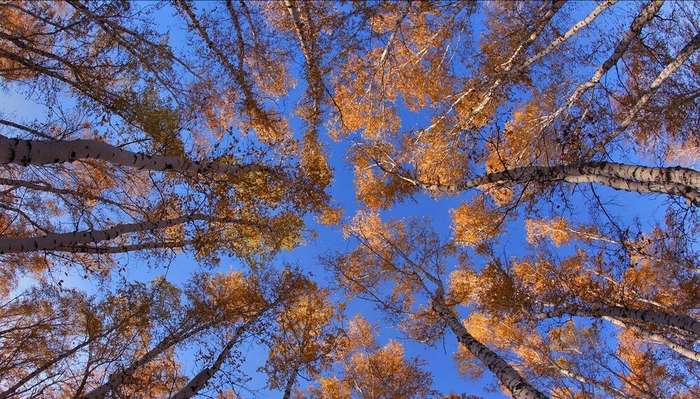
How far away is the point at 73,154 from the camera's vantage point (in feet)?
14.4

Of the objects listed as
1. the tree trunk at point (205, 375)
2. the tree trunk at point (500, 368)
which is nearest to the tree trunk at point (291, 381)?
the tree trunk at point (205, 375)

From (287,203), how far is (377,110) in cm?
421

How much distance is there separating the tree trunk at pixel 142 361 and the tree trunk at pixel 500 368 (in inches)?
192

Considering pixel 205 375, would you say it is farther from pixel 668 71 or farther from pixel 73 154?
pixel 668 71

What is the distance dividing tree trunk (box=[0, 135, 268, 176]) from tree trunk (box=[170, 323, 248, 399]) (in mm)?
3637

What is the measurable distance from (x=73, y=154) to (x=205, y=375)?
15.8 feet

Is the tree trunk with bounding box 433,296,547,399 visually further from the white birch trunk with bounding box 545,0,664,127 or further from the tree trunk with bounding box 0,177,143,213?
the tree trunk with bounding box 0,177,143,213

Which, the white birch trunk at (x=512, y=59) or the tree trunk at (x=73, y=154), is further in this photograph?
→ the white birch trunk at (x=512, y=59)

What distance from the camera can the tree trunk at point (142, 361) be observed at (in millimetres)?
6293

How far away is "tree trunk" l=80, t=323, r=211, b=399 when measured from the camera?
20.6 feet

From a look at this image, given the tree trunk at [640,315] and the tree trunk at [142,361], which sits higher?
the tree trunk at [640,315]

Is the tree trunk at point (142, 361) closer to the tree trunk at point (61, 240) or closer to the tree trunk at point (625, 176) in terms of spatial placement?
the tree trunk at point (61, 240)

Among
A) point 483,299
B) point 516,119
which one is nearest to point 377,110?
point 516,119

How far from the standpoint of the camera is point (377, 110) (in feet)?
36.7
